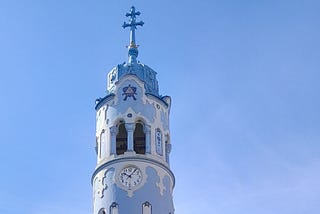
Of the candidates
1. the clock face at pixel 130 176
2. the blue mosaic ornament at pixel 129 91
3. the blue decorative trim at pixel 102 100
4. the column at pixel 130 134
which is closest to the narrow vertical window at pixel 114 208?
the clock face at pixel 130 176

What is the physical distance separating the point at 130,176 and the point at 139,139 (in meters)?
3.58

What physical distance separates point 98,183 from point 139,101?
4609 mm

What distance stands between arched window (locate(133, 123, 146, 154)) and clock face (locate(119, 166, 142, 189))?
2103mm

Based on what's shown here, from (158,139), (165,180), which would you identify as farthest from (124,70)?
(165,180)

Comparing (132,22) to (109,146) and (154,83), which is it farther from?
(109,146)

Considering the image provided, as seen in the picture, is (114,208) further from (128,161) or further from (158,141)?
(158,141)

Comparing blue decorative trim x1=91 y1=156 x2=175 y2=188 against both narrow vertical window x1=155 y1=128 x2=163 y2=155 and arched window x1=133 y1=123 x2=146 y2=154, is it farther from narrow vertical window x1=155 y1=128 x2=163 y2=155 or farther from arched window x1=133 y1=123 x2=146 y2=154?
arched window x1=133 y1=123 x2=146 y2=154

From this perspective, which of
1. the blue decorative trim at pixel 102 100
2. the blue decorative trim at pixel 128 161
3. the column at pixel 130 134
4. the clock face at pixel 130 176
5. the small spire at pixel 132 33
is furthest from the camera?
the small spire at pixel 132 33

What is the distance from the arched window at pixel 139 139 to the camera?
35281mm

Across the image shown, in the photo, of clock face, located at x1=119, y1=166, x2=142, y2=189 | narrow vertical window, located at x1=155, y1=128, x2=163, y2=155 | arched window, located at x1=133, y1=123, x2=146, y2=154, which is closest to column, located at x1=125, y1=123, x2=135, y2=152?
arched window, located at x1=133, y1=123, x2=146, y2=154

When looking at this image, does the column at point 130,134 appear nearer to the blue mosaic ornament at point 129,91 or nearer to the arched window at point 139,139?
the arched window at point 139,139

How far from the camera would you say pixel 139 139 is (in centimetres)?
3600

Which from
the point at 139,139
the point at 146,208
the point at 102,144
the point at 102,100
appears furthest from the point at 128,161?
the point at 102,100

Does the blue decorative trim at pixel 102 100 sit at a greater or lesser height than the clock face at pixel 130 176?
greater
